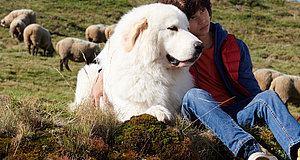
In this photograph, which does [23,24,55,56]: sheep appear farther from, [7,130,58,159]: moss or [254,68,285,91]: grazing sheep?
[7,130,58,159]: moss

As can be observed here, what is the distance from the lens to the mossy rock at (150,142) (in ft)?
6.33

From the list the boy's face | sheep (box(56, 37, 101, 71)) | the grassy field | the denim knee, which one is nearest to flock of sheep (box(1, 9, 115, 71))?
sheep (box(56, 37, 101, 71))

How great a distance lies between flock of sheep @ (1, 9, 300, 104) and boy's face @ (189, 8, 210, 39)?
127cm

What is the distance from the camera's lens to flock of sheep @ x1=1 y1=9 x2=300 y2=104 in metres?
8.05

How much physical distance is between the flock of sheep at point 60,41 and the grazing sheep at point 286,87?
6524mm

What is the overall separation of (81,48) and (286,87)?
31.3 ft

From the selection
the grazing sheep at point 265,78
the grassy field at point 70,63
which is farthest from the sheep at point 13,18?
the grazing sheep at point 265,78

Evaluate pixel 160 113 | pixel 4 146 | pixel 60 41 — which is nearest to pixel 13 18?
pixel 60 41

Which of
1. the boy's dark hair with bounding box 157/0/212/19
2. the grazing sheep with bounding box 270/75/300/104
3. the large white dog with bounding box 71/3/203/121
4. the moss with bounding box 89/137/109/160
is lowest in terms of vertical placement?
the grazing sheep with bounding box 270/75/300/104

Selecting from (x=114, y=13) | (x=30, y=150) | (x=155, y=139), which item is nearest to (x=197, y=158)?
(x=155, y=139)

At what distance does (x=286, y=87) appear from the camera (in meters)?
7.95

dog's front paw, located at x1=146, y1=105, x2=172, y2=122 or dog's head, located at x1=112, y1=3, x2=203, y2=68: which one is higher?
dog's head, located at x1=112, y1=3, x2=203, y2=68

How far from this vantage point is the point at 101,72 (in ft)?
10.3

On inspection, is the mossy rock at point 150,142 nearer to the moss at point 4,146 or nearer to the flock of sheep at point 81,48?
the moss at point 4,146
